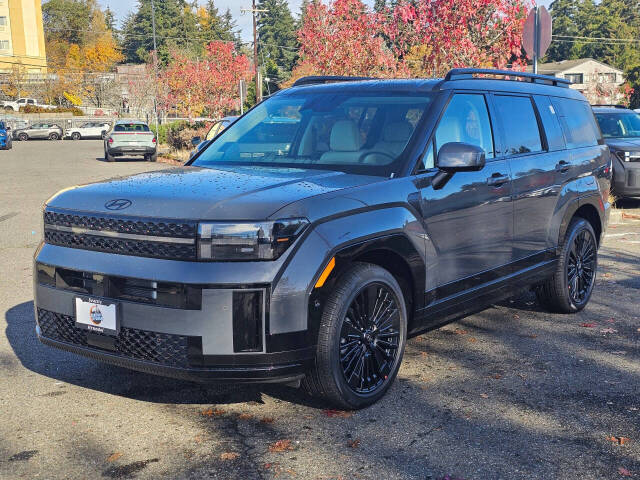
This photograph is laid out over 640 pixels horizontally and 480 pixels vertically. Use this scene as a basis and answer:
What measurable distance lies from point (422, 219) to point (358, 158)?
590mm

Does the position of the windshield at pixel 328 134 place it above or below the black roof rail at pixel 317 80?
below

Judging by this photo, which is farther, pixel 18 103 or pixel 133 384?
pixel 18 103

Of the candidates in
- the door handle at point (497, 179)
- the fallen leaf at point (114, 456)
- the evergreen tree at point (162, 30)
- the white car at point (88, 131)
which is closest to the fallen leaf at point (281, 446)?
the fallen leaf at point (114, 456)

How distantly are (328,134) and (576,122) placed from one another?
2.77m

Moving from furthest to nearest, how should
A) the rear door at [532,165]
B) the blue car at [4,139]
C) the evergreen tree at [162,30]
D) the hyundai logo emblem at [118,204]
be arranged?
the evergreen tree at [162,30] < the blue car at [4,139] < the rear door at [532,165] < the hyundai logo emblem at [118,204]

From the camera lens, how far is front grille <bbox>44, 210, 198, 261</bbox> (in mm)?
3807

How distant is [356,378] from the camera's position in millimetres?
4359

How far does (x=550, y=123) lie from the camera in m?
6.33

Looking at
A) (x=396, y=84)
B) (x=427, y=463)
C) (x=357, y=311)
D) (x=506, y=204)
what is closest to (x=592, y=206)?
(x=506, y=204)

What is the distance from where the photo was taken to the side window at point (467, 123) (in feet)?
16.6

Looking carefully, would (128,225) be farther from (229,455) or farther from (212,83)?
(212,83)

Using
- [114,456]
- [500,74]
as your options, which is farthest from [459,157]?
[114,456]

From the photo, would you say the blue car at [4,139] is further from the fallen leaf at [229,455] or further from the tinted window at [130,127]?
the fallen leaf at [229,455]

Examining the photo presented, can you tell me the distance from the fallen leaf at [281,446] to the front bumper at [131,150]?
26.3 m
